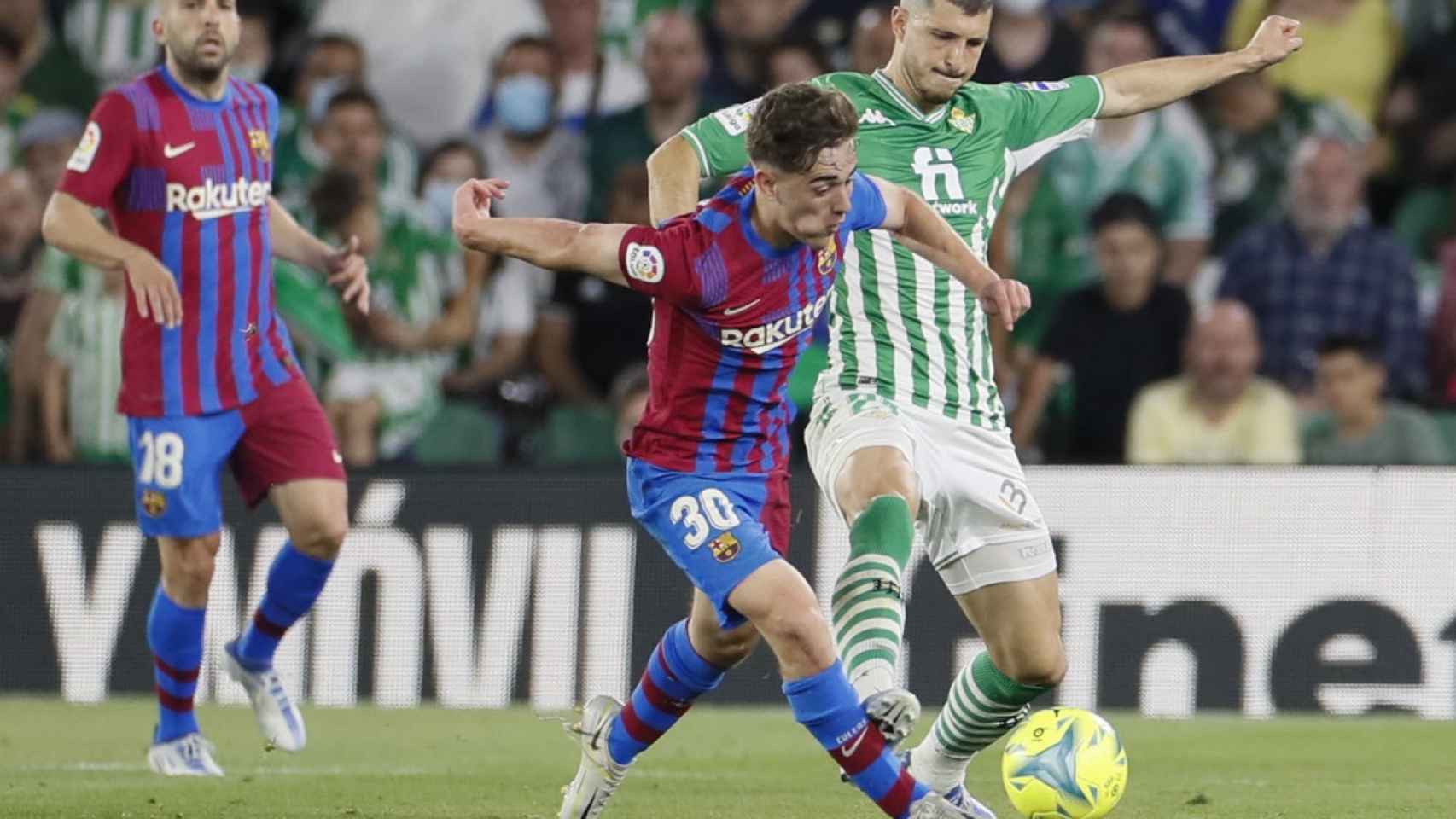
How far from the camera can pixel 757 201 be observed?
577 cm

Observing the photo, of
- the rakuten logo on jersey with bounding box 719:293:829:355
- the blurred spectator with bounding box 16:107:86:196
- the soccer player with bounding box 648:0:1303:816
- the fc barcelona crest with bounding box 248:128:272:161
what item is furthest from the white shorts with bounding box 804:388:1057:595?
the blurred spectator with bounding box 16:107:86:196

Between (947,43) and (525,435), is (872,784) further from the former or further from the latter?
(525,435)

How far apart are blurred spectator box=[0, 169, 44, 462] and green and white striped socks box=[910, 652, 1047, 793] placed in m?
6.42

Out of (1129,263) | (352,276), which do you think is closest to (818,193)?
(352,276)

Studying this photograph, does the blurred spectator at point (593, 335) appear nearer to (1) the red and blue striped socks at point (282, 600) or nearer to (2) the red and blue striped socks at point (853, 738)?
(1) the red and blue striped socks at point (282, 600)

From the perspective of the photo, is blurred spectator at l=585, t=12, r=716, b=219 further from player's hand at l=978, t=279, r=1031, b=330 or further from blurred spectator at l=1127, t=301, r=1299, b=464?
player's hand at l=978, t=279, r=1031, b=330

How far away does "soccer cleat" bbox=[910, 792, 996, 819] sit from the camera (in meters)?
5.46

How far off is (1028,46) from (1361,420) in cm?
259

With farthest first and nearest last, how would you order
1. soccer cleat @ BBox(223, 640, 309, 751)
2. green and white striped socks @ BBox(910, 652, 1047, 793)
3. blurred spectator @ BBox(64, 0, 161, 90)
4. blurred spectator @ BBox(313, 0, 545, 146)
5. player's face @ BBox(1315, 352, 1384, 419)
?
blurred spectator @ BBox(64, 0, 161, 90)
blurred spectator @ BBox(313, 0, 545, 146)
player's face @ BBox(1315, 352, 1384, 419)
soccer cleat @ BBox(223, 640, 309, 751)
green and white striped socks @ BBox(910, 652, 1047, 793)

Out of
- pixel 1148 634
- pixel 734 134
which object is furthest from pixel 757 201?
pixel 1148 634

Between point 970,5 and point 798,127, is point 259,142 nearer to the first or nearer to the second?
point 970,5

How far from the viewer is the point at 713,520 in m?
5.75

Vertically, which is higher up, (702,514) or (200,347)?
(200,347)

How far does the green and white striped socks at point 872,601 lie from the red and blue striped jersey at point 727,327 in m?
0.34
